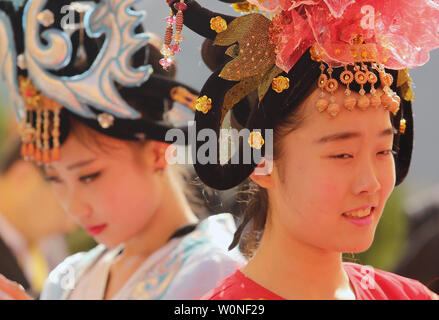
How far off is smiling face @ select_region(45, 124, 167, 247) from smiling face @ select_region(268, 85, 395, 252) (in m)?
0.74

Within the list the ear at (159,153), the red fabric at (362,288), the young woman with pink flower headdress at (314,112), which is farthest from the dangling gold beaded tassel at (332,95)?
the ear at (159,153)

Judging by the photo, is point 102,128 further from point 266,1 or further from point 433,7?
point 433,7

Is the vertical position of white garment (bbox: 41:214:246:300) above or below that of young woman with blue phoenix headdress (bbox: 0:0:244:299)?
below

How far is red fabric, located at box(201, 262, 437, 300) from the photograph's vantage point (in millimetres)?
1146

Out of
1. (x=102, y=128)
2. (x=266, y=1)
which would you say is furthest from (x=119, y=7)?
(x=266, y=1)

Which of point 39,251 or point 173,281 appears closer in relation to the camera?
point 173,281

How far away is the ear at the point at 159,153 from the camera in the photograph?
1810 mm

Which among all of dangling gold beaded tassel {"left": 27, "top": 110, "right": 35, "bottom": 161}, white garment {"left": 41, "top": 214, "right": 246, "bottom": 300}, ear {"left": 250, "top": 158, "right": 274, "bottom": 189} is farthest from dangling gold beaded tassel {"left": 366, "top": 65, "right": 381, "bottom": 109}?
dangling gold beaded tassel {"left": 27, "top": 110, "right": 35, "bottom": 161}

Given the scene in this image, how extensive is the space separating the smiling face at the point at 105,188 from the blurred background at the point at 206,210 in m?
0.28

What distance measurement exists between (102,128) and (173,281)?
1.59 ft

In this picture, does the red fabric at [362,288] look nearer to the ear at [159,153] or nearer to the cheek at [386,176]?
the cheek at [386,176]

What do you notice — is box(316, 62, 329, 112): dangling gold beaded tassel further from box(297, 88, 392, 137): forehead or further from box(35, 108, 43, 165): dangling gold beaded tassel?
box(35, 108, 43, 165): dangling gold beaded tassel

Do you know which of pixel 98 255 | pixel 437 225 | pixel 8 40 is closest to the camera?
pixel 8 40

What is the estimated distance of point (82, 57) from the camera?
5.74 ft
